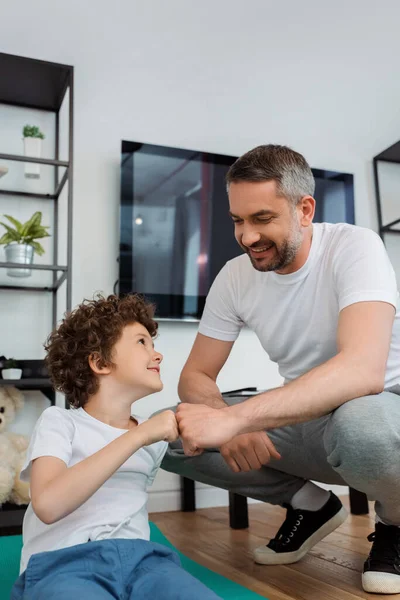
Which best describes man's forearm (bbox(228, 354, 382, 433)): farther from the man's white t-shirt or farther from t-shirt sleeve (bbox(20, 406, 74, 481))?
t-shirt sleeve (bbox(20, 406, 74, 481))

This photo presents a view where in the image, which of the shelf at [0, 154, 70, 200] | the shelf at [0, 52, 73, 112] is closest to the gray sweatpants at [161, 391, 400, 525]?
the shelf at [0, 154, 70, 200]

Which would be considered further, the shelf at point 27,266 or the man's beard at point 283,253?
the shelf at point 27,266

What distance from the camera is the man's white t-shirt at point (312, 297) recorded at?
1346 mm

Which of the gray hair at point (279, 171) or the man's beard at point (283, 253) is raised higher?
the gray hair at point (279, 171)

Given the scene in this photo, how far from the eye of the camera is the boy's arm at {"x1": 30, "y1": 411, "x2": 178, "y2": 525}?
985 millimetres

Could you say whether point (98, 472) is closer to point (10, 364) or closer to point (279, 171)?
point (279, 171)

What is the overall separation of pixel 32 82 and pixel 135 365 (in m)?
1.55

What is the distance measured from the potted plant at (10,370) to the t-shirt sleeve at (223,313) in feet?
2.47

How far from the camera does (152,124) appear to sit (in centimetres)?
266

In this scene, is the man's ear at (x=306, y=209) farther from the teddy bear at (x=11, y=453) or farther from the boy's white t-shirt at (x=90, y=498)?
the teddy bear at (x=11, y=453)

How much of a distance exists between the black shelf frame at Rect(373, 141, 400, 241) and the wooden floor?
1374mm

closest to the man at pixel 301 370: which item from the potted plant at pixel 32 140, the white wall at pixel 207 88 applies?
the white wall at pixel 207 88

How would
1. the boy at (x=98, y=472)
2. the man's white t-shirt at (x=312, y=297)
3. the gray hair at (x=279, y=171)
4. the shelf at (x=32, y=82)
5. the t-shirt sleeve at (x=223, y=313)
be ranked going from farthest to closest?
the shelf at (x=32, y=82) < the t-shirt sleeve at (x=223, y=313) < the gray hair at (x=279, y=171) < the man's white t-shirt at (x=312, y=297) < the boy at (x=98, y=472)

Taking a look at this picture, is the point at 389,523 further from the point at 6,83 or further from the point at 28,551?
the point at 6,83
